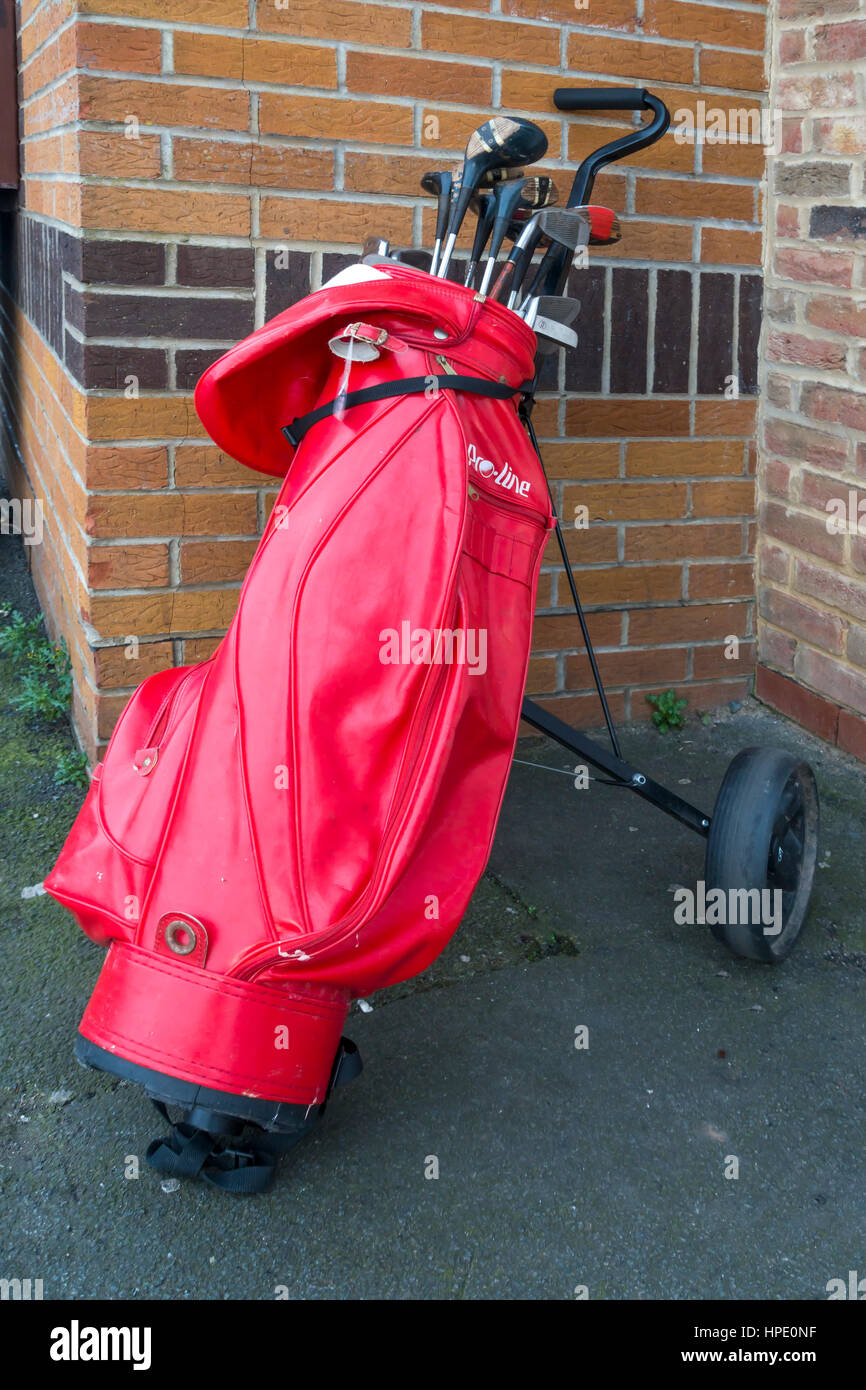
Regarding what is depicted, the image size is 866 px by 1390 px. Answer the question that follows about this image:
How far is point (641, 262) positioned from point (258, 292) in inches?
43.2

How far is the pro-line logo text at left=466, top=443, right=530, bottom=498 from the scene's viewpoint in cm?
213

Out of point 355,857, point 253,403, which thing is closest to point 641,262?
point 253,403

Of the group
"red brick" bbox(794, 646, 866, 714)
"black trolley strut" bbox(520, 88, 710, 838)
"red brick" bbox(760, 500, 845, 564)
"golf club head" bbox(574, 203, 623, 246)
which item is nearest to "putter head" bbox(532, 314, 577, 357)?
"black trolley strut" bbox(520, 88, 710, 838)

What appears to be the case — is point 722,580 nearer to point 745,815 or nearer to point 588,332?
point 588,332

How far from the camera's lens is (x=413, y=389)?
2.12 metres

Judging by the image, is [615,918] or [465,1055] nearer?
[465,1055]

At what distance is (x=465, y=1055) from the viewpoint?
7.89 feet

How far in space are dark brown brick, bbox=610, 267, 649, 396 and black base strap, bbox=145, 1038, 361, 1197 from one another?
7.24 feet

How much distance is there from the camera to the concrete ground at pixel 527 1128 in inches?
75.8

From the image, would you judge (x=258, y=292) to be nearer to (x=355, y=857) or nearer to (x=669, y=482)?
Result: (x=669, y=482)

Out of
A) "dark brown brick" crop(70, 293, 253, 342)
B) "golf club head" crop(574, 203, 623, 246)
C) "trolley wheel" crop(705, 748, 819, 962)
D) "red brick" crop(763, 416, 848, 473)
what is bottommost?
"trolley wheel" crop(705, 748, 819, 962)

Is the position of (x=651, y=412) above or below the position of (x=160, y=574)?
above

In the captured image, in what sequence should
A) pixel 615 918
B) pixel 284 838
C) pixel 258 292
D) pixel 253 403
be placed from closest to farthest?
1. pixel 284 838
2. pixel 253 403
3. pixel 615 918
4. pixel 258 292

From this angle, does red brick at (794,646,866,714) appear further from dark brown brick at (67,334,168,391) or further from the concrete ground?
dark brown brick at (67,334,168,391)
